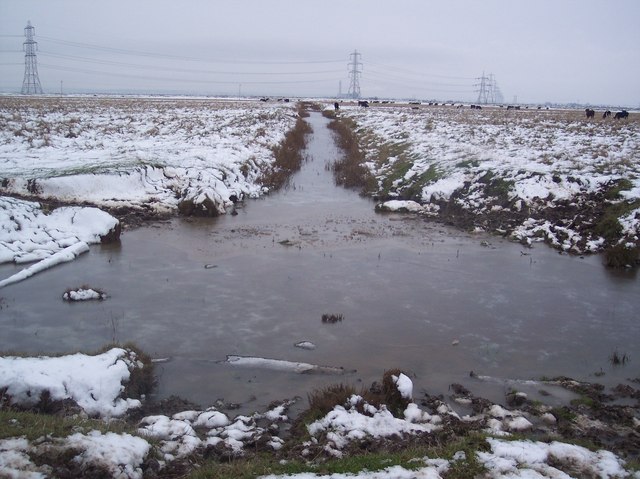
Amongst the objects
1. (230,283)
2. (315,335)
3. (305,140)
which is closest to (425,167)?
(230,283)

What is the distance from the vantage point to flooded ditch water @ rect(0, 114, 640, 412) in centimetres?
784

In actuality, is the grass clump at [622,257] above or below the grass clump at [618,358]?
above

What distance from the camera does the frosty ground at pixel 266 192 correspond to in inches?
202

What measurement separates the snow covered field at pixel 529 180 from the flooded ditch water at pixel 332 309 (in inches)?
64.7

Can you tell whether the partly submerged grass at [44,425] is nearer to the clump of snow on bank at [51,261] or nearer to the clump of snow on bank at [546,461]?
the clump of snow on bank at [546,461]

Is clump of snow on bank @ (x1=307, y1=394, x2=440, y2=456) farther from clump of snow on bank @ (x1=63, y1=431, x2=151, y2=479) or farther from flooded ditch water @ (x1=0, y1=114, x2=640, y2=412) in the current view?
clump of snow on bank @ (x1=63, y1=431, x2=151, y2=479)

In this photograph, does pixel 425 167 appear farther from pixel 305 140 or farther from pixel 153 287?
pixel 305 140

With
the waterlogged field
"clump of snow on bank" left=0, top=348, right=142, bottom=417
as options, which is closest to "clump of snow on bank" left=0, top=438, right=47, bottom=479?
"clump of snow on bank" left=0, top=348, right=142, bottom=417

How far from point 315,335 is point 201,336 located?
2.00 m

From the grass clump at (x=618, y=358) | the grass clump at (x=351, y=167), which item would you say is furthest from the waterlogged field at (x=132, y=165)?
the grass clump at (x=618, y=358)

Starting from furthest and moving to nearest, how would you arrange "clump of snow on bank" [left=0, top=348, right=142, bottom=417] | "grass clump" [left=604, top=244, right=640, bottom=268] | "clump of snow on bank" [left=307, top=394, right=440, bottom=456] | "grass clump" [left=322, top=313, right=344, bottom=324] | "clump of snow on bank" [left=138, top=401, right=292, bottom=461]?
1. "grass clump" [left=604, top=244, right=640, bottom=268]
2. "grass clump" [left=322, top=313, right=344, bottom=324]
3. "clump of snow on bank" [left=0, top=348, right=142, bottom=417]
4. "clump of snow on bank" [left=307, top=394, right=440, bottom=456]
5. "clump of snow on bank" [left=138, top=401, right=292, bottom=461]

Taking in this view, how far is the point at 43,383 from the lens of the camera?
20.4 feet

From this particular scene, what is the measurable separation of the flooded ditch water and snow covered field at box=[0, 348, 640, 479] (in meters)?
0.71

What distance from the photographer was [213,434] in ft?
19.4
